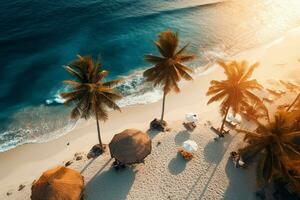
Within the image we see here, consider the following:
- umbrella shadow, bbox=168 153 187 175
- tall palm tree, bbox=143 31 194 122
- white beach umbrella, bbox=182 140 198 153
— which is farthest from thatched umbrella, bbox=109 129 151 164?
tall palm tree, bbox=143 31 194 122

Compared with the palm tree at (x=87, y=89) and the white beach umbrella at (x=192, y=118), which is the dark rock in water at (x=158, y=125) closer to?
the white beach umbrella at (x=192, y=118)

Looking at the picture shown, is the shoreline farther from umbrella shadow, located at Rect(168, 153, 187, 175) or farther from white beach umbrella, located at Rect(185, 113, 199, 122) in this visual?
umbrella shadow, located at Rect(168, 153, 187, 175)

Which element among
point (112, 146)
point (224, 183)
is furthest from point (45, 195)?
point (224, 183)

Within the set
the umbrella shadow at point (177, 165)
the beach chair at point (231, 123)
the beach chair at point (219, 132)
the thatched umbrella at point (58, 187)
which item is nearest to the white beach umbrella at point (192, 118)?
the beach chair at point (219, 132)

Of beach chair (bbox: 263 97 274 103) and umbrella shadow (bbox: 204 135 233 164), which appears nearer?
umbrella shadow (bbox: 204 135 233 164)

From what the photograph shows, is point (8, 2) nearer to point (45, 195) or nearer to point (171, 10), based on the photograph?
point (171, 10)

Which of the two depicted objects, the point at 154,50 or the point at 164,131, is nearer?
the point at 164,131
